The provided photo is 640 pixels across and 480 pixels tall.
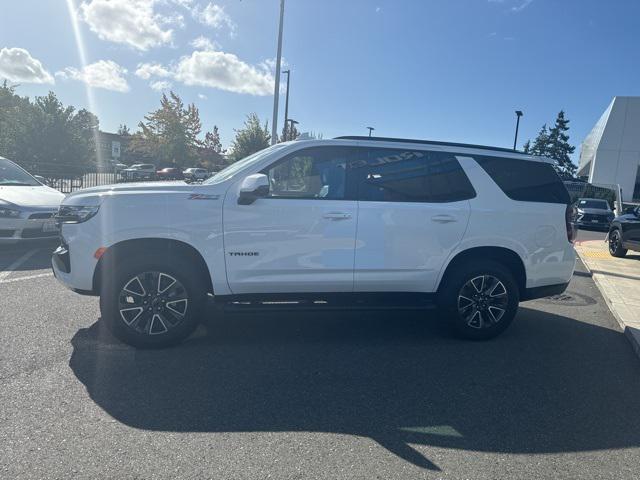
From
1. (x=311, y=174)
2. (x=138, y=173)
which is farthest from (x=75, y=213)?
(x=138, y=173)

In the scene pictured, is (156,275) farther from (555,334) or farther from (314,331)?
(555,334)

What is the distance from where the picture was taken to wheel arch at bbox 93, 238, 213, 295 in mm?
4164

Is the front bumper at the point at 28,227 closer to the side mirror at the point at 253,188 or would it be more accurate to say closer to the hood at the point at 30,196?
the hood at the point at 30,196

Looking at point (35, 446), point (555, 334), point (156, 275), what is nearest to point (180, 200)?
point (156, 275)

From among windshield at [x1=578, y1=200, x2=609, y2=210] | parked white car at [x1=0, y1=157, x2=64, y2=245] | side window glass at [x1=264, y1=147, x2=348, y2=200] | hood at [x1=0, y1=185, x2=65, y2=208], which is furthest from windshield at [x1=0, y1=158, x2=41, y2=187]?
windshield at [x1=578, y1=200, x2=609, y2=210]

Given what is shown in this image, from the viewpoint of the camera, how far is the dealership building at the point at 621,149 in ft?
99.1

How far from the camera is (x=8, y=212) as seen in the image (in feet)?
24.6

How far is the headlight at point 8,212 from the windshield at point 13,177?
1.66 m

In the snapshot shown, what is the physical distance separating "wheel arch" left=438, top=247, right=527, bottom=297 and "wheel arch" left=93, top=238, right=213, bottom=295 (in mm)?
2398

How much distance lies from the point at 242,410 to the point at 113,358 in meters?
1.47

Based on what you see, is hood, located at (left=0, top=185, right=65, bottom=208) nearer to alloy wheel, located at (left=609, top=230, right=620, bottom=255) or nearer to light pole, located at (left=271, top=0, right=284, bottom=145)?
light pole, located at (left=271, top=0, right=284, bottom=145)

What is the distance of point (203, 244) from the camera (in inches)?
167

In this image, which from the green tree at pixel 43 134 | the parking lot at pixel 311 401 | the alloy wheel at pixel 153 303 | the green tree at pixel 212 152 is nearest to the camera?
the parking lot at pixel 311 401

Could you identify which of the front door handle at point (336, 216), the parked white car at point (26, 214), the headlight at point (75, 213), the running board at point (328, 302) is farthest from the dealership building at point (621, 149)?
the headlight at point (75, 213)
